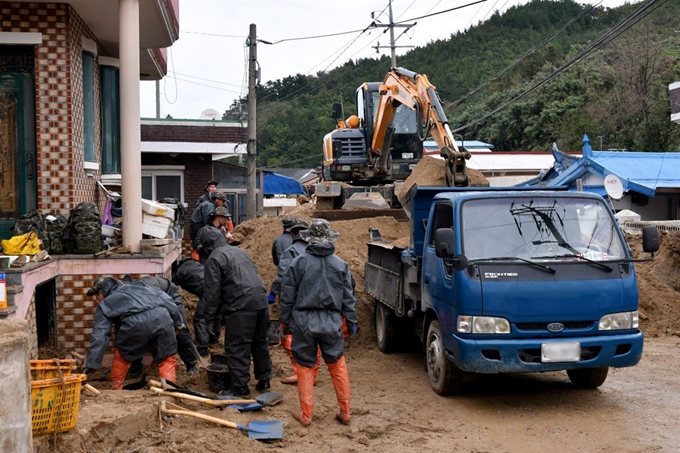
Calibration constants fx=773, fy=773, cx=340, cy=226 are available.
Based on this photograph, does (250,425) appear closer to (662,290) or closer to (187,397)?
(187,397)

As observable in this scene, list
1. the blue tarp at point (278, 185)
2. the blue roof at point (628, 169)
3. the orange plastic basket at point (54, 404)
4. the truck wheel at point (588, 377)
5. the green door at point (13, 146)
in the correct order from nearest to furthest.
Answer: the orange plastic basket at point (54, 404)
the truck wheel at point (588, 377)
the green door at point (13, 146)
the blue roof at point (628, 169)
the blue tarp at point (278, 185)

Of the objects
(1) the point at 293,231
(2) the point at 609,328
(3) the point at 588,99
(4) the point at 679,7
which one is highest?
(4) the point at 679,7

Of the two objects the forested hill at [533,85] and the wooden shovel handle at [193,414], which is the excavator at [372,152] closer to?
the forested hill at [533,85]

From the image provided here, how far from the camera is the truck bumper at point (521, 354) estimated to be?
712cm

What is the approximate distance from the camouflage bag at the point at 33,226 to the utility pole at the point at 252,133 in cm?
1402

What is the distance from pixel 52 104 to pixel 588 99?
130 feet

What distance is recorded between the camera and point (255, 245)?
50.1ft

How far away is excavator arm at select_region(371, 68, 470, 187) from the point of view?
11734 millimetres

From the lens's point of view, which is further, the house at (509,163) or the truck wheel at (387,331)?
the house at (509,163)

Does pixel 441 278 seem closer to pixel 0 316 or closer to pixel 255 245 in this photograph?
pixel 0 316

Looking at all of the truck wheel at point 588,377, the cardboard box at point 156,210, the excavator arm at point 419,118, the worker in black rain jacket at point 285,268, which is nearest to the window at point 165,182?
the excavator arm at point 419,118

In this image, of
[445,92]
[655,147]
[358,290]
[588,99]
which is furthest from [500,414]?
[445,92]

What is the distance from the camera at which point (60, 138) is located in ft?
31.1

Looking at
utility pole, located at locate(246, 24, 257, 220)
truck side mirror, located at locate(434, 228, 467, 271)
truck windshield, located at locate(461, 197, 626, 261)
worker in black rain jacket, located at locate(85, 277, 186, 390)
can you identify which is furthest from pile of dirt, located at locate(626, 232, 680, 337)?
utility pole, located at locate(246, 24, 257, 220)
